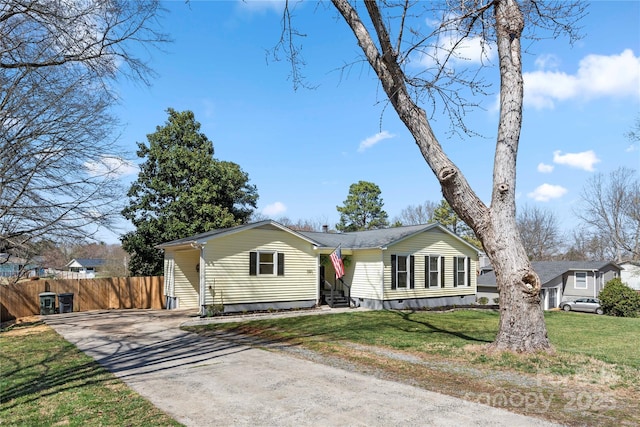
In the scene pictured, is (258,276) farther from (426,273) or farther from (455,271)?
(455,271)

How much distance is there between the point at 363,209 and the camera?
4234cm

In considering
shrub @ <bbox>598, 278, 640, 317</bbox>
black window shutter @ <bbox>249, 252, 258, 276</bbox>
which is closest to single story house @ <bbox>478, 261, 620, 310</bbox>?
shrub @ <bbox>598, 278, 640, 317</bbox>

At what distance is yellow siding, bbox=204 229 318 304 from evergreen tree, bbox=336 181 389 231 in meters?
24.6

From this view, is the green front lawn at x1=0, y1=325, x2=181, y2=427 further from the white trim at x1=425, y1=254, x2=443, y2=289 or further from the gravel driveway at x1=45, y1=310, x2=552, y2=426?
the white trim at x1=425, y1=254, x2=443, y2=289

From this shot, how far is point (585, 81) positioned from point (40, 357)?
1401 centimetres

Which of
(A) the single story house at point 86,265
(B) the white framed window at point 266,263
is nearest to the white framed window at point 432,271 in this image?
(B) the white framed window at point 266,263

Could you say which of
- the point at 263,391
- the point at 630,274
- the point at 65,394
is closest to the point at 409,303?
the point at 263,391

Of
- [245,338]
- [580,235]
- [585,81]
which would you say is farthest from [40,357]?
[580,235]

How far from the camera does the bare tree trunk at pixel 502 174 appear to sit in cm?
726

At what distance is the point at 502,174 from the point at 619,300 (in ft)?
68.1

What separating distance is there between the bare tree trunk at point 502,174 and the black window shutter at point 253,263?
9.87m

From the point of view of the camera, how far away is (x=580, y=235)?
5006cm

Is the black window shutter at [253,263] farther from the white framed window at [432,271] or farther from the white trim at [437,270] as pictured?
the white trim at [437,270]

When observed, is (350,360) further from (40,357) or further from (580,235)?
(580,235)
